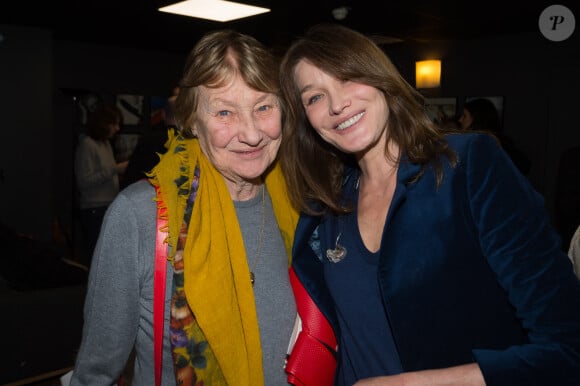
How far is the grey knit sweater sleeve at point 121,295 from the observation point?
4.46 ft

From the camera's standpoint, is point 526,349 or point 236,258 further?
point 236,258

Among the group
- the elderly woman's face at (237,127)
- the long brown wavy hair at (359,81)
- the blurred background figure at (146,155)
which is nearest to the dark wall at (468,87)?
the blurred background figure at (146,155)

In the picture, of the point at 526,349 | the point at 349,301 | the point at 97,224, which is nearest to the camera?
the point at 526,349

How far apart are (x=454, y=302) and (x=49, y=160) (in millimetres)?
7678

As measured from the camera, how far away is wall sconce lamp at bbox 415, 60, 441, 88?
7.07m

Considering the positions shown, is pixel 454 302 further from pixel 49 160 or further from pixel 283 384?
pixel 49 160

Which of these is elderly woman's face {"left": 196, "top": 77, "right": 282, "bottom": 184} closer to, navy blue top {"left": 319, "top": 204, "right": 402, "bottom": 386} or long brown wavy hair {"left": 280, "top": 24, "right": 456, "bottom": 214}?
long brown wavy hair {"left": 280, "top": 24, "right": 456, "bottom": 214}

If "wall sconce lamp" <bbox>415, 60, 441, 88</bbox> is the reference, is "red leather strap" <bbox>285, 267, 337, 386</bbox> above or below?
below

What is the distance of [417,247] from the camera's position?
1.30 m

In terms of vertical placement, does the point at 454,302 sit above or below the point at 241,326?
above

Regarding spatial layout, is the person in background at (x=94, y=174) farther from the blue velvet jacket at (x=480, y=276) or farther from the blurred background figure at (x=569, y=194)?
the blue velvet jacket at (x=480, y=276)

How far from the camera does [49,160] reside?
25.5 ft

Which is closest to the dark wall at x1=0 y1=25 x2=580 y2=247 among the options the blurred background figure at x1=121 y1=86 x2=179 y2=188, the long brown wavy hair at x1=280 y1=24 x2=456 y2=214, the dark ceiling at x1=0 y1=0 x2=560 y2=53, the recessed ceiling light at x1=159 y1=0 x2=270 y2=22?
the dark ceiling at x1=0 y1=0 x2=560 y2=53

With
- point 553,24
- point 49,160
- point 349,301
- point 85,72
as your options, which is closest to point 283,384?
point 349,301
